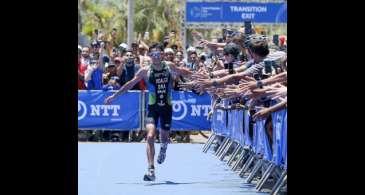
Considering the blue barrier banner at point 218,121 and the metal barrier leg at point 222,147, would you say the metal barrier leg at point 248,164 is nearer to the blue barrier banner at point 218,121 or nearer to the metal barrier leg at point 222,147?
the metal barrier leg at point 222,147

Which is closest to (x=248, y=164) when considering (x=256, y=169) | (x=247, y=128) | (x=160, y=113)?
(x=247, y=128)

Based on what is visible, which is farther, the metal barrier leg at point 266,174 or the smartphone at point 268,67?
the metal barrier leg at point 266,174

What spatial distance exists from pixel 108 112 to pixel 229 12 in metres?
9.79

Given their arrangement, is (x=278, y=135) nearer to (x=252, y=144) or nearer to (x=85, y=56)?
(x=252, y=144)

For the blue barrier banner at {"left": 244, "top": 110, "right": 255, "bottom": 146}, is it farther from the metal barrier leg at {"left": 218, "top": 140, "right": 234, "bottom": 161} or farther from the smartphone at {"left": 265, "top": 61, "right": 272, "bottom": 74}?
the metal barrier leg at {"left": 218, "top": 140, "right": 234, "bottom": 161}

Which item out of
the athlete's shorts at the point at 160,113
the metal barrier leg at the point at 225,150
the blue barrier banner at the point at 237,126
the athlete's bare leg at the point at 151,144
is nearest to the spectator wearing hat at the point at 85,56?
the metal barrier leg at the point at 225,150

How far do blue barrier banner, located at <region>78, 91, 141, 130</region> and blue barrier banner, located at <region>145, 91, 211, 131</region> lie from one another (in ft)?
3.21

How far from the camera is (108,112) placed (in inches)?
1001

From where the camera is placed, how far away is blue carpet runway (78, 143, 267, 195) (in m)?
14.1

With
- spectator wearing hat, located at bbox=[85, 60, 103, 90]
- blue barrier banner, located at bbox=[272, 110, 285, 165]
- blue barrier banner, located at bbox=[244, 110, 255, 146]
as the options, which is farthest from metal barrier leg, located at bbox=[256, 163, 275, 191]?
spectator wearing hat, located at bbox=[85, 60, 103, 90]

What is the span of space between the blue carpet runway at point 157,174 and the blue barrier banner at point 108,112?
5.97 ft

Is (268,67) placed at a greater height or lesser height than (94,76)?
lesser

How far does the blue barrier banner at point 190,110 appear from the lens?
25125mm
